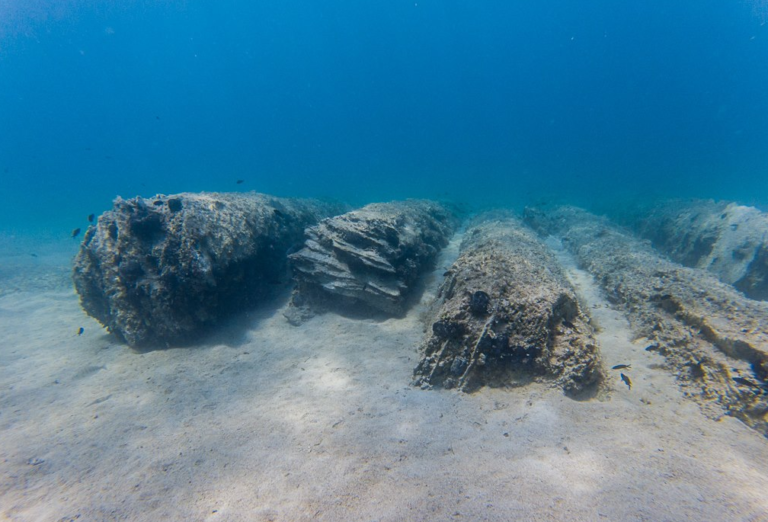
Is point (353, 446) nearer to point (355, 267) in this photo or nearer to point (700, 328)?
point (355, 267)

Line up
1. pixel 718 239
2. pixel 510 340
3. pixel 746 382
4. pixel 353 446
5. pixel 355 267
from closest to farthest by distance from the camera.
→ pixel 353 446 → pixel 746 382 → pixel 510 340 → pixel 355 267 → pixel 718 239

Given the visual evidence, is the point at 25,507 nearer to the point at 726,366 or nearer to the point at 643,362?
the point at 643,362

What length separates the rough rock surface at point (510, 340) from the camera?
470 cm

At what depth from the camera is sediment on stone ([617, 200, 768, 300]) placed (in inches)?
361

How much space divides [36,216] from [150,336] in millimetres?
67225

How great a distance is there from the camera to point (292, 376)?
230 inches

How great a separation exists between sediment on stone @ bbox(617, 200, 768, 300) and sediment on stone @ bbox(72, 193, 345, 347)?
14249 mm

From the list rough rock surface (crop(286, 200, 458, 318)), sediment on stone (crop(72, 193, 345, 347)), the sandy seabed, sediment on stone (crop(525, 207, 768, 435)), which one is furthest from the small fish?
sediment on stone (crop(72, 193, 345, 347))

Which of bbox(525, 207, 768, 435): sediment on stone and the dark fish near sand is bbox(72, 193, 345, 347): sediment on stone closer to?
bbox(525, 207, 768, 435): sediment on stone

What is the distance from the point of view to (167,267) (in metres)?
7.04

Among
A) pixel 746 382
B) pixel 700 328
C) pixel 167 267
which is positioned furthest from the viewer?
pixel 167 267

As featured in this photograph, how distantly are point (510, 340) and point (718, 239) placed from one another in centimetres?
1137

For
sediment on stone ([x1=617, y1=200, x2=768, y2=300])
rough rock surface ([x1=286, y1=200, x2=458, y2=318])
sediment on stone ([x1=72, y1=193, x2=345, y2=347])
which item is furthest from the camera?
sediment on stone ([x1=617, y1=200, x2=768, y2=300])

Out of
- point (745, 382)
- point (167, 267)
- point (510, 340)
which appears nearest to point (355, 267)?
point (167, 267)
